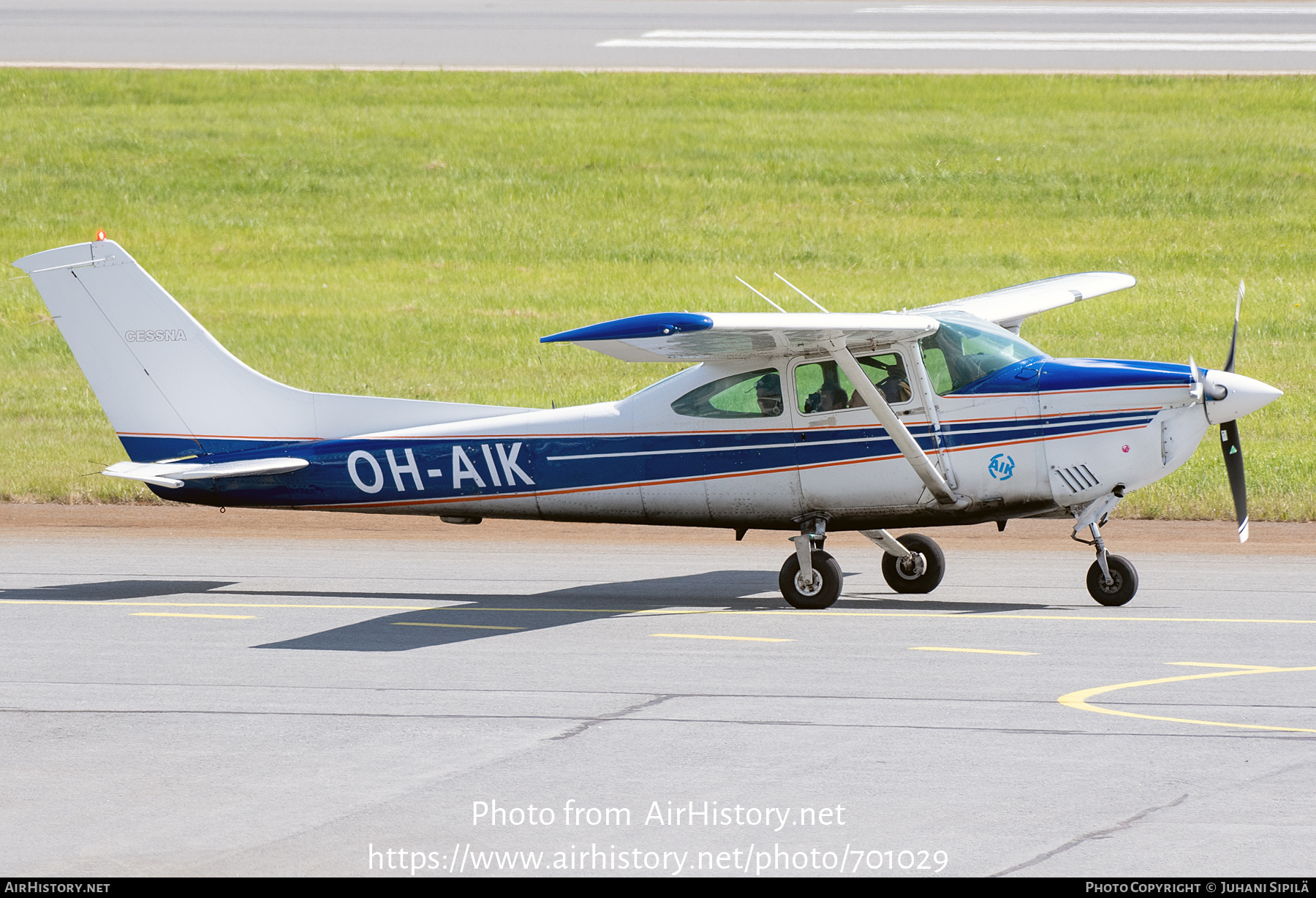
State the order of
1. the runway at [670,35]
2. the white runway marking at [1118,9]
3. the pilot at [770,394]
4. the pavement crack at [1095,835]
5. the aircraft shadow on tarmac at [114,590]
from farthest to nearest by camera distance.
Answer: the white runway marking at [1118,9] → the runway at [670,35] → the aircraft shadow on tarmac at [114,590] → the pilot at [770,394] → the pavement crack at [1095,835]

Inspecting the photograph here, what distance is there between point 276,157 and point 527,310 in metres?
10.1

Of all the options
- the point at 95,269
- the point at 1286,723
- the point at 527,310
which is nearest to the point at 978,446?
the point at 1286,723

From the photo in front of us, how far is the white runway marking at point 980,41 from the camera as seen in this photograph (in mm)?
37156

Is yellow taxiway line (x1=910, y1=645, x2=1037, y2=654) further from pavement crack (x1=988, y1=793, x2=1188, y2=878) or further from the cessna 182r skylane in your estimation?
pavement crack (x1=988, y1=793, x2=1188, y2=878)

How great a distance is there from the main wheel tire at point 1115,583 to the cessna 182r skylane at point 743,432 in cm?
2

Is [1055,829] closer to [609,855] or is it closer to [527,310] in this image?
[609,855]

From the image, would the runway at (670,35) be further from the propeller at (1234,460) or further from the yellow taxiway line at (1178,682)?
the yellow taxiway line at (1178,682)

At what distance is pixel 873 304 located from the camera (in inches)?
1049

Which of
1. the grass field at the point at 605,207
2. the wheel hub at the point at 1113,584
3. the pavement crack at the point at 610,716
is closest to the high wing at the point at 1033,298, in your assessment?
the wheel hub at the point at 1113,584

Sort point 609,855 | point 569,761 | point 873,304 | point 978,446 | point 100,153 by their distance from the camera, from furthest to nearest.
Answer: point 100,153
point 873,304
point 978,446
point 569,761
point 609,855

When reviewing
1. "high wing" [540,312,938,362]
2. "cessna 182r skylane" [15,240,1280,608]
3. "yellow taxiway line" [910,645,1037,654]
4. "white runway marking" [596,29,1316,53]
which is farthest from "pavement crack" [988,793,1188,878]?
"white runway marking" [596,29,1316,53]

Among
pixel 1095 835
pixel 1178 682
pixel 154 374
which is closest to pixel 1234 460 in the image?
pixel 1178 682

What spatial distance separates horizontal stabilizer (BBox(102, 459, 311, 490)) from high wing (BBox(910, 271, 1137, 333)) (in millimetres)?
5454

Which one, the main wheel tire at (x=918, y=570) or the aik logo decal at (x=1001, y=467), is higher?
the aik logo decal at (x=1001, y=467)
